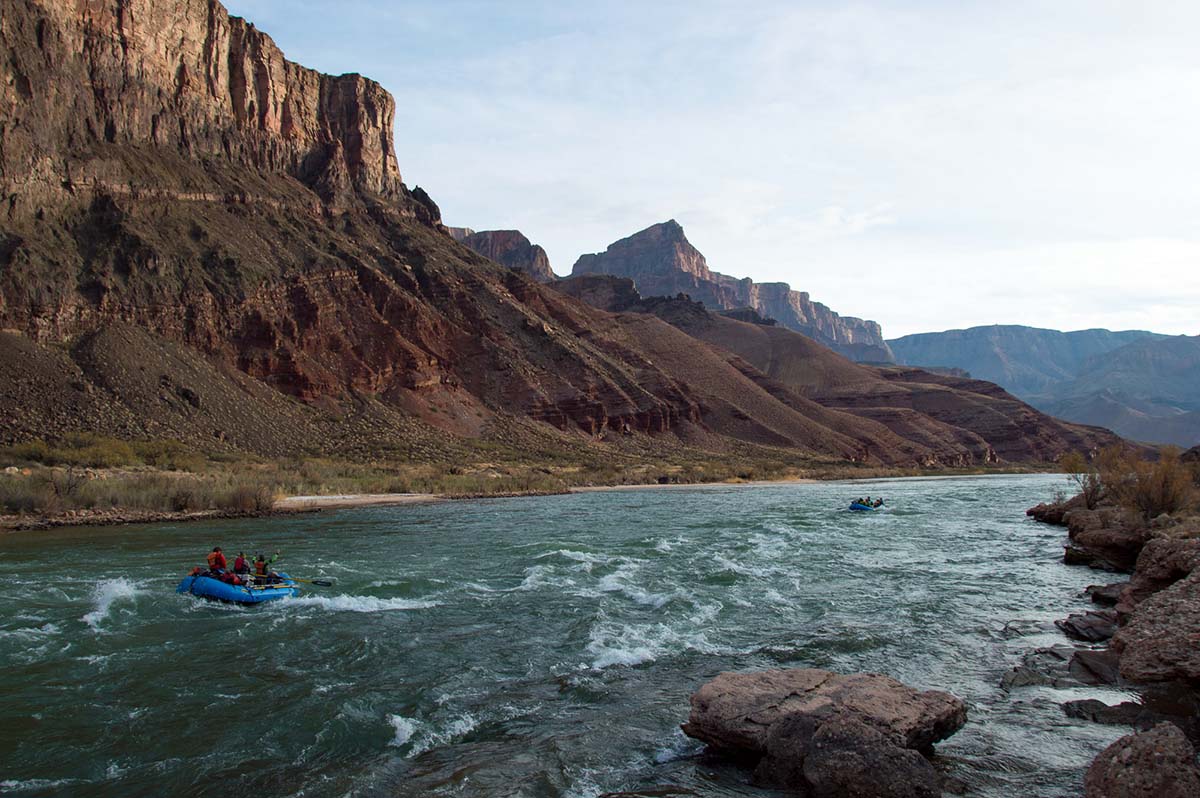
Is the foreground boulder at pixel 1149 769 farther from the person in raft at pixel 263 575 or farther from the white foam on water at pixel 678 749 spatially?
the person in raft at pixel 263 575

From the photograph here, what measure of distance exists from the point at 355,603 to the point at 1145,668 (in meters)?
14.4

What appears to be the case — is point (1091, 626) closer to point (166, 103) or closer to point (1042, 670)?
point (1042, 670)

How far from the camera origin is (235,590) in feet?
58.5

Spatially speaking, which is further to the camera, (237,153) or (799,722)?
(237,153)

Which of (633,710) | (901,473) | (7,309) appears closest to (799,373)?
(901,473)

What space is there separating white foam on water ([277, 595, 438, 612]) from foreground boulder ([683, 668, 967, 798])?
9426mm

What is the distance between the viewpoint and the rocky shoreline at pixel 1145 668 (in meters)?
6.68

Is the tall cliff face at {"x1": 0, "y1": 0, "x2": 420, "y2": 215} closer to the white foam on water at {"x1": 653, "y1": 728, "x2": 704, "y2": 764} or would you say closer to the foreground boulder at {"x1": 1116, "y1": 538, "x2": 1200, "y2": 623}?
the white foam on water at {"x1": 653, "y1": 728, "x2": 704, "y2": 764}

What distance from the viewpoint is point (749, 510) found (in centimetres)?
4206

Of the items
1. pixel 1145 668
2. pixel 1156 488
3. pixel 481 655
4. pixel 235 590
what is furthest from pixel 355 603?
pixel 1156 488

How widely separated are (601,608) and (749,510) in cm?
2591

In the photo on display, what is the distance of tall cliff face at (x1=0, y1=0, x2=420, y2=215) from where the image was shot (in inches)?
2472

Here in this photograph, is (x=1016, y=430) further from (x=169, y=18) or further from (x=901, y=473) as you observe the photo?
(x=169, y=18)

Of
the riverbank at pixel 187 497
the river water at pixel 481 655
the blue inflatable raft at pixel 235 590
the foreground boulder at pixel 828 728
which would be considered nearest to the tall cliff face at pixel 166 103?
the riverbank at pixel 187 497
